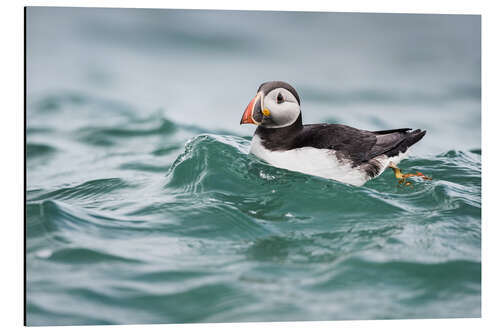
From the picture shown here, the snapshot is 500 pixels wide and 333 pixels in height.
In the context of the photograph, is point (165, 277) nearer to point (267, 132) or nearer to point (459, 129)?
point (267, 132)

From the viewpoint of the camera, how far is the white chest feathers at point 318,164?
16.6ft

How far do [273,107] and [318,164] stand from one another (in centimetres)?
61

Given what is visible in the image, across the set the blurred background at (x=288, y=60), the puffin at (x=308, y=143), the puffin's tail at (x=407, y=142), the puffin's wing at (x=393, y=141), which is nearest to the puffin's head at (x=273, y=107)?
the puffin at (x=308, y=143)

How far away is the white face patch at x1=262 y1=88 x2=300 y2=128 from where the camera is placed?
5121mm

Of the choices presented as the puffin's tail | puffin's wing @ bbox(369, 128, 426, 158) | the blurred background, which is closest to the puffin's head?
the blurred background

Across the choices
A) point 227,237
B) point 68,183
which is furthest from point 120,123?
point 227,237

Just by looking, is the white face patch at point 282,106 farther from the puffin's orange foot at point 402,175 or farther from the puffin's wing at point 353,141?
the puffin's orange foot at point 402,175

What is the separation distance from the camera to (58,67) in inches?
234

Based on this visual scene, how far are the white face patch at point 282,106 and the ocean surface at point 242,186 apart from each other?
437 mm

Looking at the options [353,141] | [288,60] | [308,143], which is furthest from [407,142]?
[288,60]

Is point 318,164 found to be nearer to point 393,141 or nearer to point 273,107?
point 273,107

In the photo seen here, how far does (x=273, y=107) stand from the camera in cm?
516

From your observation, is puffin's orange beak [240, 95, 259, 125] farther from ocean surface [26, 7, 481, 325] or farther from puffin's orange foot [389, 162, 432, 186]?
puffin's orange foot [389, 162, 432, 186]

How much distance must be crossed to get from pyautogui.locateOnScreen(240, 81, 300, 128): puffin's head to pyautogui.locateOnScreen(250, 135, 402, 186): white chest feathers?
275 millimetres
